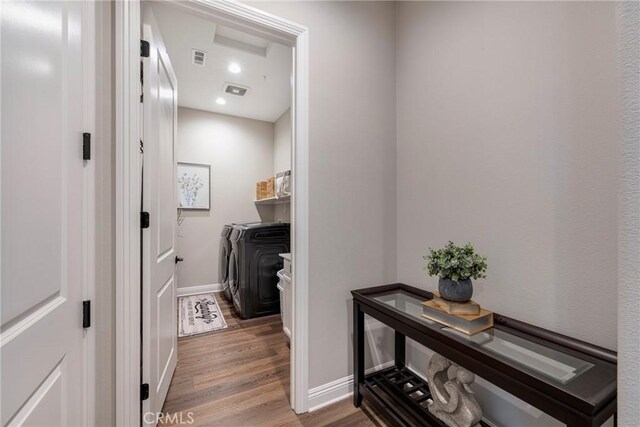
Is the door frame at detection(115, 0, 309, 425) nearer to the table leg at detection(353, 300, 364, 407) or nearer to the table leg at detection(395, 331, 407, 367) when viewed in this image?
the table leg at detection(353, 300, 364, 407)

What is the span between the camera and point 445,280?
123 cm

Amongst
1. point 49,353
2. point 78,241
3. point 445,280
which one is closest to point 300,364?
point 445,280

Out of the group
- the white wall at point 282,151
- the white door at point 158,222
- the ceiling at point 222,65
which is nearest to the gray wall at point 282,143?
the white wall at point 282,151

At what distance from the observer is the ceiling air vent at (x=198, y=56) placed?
2.44 metres

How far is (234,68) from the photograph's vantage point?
8.98 ft

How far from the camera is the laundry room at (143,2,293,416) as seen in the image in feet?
6.88

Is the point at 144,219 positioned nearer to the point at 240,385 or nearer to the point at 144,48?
the point at 144,48

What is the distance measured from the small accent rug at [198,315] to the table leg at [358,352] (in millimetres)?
1686

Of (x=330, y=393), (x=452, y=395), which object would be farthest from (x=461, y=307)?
(x=330, y=393)

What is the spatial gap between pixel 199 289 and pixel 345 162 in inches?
127

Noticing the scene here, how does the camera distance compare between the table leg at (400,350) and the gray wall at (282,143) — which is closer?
the table leg at (400,350)

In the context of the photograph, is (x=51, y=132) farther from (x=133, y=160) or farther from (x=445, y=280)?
(x=445, y=280)

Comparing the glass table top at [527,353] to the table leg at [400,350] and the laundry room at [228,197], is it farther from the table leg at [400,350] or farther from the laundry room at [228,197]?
the laundry room at [228,197]

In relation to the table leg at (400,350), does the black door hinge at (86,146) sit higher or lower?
higher
